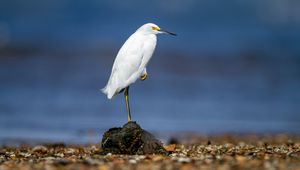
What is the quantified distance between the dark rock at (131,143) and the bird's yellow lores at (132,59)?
1229mm

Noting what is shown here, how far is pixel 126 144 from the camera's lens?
10250mm

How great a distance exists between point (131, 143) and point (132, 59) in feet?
6.18

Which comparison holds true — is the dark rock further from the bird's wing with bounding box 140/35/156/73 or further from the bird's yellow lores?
the bird's wing with bounding box 140/35/156/73

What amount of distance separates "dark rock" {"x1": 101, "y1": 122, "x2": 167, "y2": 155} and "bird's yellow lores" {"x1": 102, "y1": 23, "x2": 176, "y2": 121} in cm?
123

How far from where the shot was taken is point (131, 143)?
1026cm

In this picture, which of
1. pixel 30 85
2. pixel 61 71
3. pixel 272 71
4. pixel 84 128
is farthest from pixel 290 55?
pixel 84 128

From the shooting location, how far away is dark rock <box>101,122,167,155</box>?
10234mm

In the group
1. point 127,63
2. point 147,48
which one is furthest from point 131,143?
point 147,48

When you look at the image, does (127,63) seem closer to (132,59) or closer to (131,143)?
(132,59)

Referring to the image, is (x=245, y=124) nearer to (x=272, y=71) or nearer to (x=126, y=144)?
(x=126, y=144)

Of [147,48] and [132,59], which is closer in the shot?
[132,59]

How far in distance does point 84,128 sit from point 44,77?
10427mm

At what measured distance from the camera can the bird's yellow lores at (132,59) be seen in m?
11.6

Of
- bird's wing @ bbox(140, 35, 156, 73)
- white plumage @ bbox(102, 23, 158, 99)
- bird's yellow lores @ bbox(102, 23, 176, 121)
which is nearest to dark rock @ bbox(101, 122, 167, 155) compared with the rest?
bird's yellow lores @ bbox(102, 23, 176, 121)
